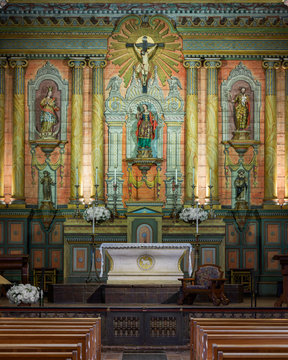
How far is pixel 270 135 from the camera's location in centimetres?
2123

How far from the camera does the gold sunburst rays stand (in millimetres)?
21672

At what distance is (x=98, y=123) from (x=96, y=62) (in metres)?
1.82

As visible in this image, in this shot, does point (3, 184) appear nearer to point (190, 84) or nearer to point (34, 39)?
point (34, 39)

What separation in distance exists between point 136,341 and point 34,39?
10.8m

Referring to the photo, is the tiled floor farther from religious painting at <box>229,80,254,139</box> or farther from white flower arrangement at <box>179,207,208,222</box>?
religious painting at <box>229,80,254,139</box>

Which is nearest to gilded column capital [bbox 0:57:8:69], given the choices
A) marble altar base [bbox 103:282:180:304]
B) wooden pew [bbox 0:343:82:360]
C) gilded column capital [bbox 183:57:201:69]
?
gilded column capital [bbox 183:57:201:69]

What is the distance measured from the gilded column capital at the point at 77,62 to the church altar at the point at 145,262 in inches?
253

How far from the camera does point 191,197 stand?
2116 cm

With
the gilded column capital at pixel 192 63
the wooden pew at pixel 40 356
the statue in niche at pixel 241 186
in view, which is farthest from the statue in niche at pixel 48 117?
the wooden pew at pixel 40 356

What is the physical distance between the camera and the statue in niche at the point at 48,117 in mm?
21188

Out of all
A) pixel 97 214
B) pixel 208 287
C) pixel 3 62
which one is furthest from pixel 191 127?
pixel 208 287

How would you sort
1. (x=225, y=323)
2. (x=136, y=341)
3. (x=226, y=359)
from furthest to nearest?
(x=136, y=341) → (x=225, y=323) → (x=226, y=359)

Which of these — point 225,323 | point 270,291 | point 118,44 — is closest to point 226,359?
point 225,323

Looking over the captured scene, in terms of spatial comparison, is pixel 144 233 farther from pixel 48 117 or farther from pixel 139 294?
pixel 48 117
